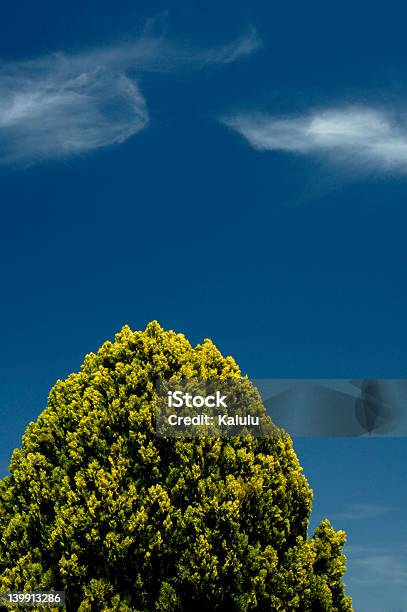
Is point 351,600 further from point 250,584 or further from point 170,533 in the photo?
point 170,533

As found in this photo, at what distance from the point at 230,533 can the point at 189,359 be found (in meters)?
4.32

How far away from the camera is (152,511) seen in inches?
738

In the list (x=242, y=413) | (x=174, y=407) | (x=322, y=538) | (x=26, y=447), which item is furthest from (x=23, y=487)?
(x=322, y=538)

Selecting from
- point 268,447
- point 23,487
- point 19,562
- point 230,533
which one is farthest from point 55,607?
point 268,447

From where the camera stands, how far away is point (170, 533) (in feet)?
61.0

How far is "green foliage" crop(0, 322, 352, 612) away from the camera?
60.8ft

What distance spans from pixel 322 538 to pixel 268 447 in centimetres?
267

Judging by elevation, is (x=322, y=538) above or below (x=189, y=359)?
below

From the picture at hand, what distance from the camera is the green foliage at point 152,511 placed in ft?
60.8

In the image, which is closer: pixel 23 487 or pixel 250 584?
pixel 250 584

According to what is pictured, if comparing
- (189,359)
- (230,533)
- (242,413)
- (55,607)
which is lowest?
(55,607)

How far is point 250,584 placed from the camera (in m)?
18.6

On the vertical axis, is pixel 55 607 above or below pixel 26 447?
below

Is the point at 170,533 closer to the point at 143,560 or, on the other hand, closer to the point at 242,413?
the point at 143,560
